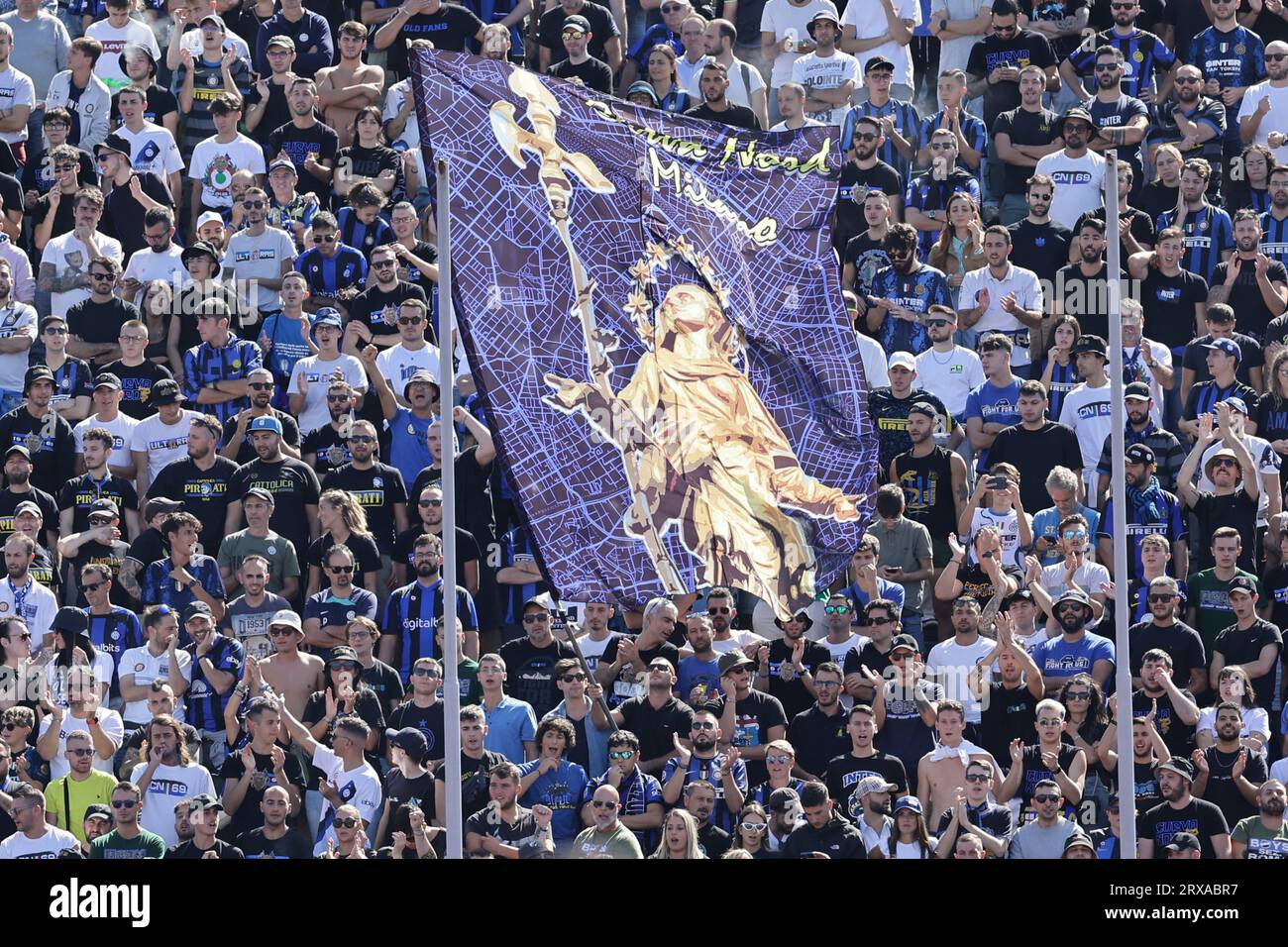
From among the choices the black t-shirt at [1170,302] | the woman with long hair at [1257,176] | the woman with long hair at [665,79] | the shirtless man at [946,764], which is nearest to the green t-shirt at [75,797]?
the shirtless man at [946,764]

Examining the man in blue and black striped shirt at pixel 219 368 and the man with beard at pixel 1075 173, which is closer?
the man in blue and black striped shirt at pixel 219 368

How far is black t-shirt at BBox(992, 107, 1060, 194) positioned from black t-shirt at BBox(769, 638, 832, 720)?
5726mm

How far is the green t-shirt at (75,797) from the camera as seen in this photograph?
1861 cm

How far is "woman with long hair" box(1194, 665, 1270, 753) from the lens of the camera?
18656 millimetres

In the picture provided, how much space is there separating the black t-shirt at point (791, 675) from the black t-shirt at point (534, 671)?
118 centimetres

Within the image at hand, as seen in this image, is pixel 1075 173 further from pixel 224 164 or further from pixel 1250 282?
pixel 224 164

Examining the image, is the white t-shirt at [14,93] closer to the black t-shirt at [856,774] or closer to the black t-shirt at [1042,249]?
the black t-shirt at [1042,249]

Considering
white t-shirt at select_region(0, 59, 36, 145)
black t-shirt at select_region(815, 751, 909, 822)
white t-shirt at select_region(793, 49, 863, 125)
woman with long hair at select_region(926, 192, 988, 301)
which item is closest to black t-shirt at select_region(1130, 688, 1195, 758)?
black t-shirt at select_region(815, 751, 909, 822)

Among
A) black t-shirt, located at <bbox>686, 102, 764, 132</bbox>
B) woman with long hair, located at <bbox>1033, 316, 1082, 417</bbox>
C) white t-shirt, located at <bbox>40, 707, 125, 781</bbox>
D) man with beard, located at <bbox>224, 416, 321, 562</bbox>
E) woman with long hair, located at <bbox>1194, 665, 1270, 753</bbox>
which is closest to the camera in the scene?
woman with long hair, located at <bbox>1194, 665, 1270, 753</bbox>

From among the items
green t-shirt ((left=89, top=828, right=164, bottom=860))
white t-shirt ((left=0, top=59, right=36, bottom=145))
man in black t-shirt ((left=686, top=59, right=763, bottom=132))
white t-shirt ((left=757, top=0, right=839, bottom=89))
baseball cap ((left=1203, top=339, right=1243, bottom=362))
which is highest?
white t-shirt ((left=757, top=0, right=839, bottom=89))

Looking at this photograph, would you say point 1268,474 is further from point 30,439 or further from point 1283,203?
point 30,439

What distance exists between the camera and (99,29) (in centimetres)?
2475

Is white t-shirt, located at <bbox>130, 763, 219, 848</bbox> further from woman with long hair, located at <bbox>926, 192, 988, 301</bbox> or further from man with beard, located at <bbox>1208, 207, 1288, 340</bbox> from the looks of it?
man with beard, located at <bbox>1208, 207, 1288, 340</bbox>

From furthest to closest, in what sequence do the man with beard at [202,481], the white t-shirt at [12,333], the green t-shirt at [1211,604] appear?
the white t-shirt at [12,333] < the man with beard at [202,481] < the green t-shirt at [1211,604]
